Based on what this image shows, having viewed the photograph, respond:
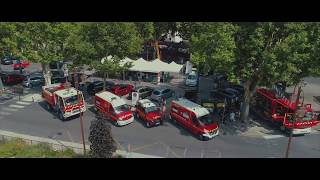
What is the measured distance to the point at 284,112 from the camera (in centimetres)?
2972

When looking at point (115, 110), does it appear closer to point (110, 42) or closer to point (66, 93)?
point (66, 93)

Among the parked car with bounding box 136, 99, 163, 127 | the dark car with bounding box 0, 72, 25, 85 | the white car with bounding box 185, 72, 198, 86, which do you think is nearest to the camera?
the parked car with bounding box 136, 99, 163, 127

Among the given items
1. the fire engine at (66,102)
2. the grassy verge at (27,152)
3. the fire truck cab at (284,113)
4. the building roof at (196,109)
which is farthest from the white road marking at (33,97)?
the fire truck cab at (284,113)

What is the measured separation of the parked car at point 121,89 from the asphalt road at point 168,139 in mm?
4201

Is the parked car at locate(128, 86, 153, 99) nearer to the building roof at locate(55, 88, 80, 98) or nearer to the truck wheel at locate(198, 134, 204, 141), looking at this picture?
the building roof at locate(55, 88, 80, 98)

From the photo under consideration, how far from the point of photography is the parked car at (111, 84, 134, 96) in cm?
3692

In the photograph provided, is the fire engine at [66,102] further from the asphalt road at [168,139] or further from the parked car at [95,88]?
the parked car at [95,88]

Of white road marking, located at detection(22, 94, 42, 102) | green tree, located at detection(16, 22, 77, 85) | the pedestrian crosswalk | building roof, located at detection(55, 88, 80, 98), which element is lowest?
the pedestrian crosswalk

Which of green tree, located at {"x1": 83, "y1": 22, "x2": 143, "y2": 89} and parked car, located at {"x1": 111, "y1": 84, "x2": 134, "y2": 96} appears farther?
parked car, located at {"x1": 111, "y1": 84, "x2": 134, "y2": 96}

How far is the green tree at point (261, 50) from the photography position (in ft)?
83.9

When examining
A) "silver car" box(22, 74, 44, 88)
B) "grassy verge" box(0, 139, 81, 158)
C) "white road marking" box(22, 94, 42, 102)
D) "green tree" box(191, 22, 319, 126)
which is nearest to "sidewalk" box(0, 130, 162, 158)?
"grassy verge" box(0, 139, 81, 158)

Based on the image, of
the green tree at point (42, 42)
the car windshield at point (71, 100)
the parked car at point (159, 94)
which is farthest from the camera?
Answer: the parked car at point (159, 94)

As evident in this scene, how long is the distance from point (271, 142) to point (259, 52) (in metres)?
7.11

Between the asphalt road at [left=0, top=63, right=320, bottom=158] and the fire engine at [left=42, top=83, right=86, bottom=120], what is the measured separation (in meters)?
0.80
